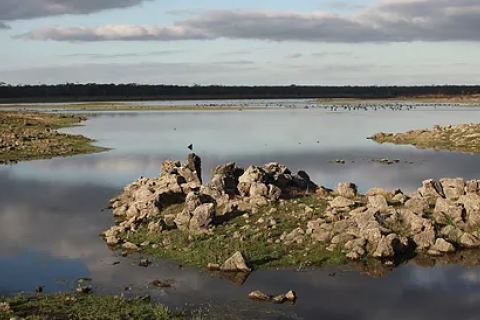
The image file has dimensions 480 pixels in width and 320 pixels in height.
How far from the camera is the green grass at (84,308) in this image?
1333cm

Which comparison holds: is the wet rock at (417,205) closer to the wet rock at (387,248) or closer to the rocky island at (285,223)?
the rocky island at (285,223)

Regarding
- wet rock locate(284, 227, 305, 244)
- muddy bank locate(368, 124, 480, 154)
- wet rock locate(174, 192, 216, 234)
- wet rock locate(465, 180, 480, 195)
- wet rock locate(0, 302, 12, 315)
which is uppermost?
wet rock locate(465, 180, 480, 195)

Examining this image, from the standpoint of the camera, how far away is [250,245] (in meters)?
18.6

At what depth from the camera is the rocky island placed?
1795 cm

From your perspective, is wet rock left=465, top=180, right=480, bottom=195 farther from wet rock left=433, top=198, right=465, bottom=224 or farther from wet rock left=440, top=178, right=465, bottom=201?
wet rock left=433, top=198, right=465, bottom=224

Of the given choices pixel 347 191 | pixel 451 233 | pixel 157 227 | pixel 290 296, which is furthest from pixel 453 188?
pixel 290 296

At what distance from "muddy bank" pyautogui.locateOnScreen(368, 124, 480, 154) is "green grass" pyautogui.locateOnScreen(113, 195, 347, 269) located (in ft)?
99.0

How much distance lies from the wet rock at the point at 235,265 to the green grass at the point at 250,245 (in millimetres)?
389

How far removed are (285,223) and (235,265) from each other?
11.6ft

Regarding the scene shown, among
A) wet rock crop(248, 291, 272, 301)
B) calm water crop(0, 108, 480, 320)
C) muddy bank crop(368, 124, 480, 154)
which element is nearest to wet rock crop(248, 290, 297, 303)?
wet rock crop(248, 291, 272, 301)

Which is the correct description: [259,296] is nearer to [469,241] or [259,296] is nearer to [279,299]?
[279,299]

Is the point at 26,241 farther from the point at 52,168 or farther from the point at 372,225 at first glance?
the point at 52,168

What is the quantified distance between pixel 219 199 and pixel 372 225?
5921 mm

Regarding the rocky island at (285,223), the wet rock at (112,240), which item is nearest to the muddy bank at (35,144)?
the rocky island at (285,223)
